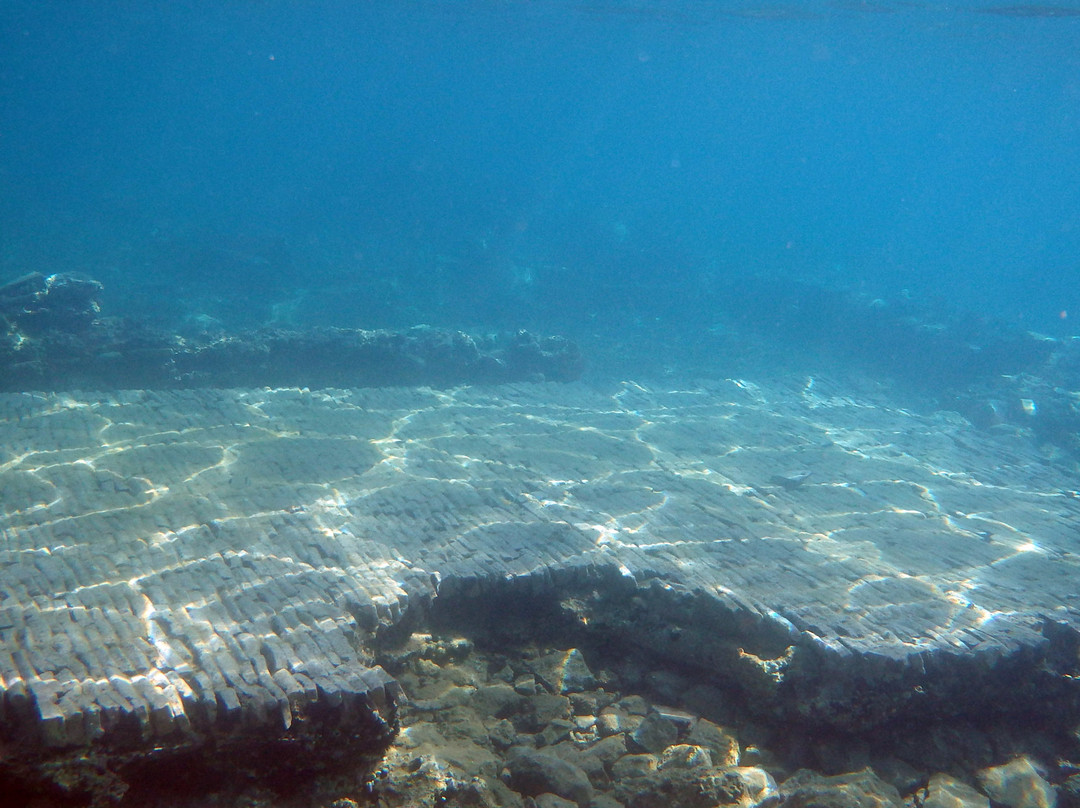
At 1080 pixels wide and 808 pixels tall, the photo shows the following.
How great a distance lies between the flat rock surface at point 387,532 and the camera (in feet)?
13.1

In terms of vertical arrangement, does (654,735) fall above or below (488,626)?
below

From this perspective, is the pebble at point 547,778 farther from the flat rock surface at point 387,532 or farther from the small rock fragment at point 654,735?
the flat rock surface at point 387,532

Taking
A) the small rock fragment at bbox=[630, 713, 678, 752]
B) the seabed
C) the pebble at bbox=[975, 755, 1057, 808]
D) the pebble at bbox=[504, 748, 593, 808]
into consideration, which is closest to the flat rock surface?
the seabed

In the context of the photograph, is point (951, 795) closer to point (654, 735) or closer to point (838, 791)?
point (838, 791)

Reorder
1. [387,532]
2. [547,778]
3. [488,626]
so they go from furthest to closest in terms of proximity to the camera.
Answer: [387,532]
[488,626]
[547,778]

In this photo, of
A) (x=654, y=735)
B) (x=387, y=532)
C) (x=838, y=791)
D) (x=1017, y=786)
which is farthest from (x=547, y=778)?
(x=1017, y=786)

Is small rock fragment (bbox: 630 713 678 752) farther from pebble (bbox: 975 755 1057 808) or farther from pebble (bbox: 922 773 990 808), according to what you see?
pebble (bbox: 975 755 1057 808)

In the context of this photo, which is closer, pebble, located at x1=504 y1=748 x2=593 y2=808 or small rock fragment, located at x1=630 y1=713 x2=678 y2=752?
pebble, located at x1=504 y1=748 x2=593 y2=808

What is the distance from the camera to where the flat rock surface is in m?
4.00

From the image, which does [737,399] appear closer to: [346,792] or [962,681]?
[962,681]

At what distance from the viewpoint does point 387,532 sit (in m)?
6.06

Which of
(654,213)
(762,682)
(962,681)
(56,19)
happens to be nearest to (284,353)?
(762,682)

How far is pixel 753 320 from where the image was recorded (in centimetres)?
2320

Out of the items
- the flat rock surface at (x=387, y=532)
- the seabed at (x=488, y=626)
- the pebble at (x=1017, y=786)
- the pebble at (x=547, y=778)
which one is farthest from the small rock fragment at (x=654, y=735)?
the pebble at (x=1017, y=786)
